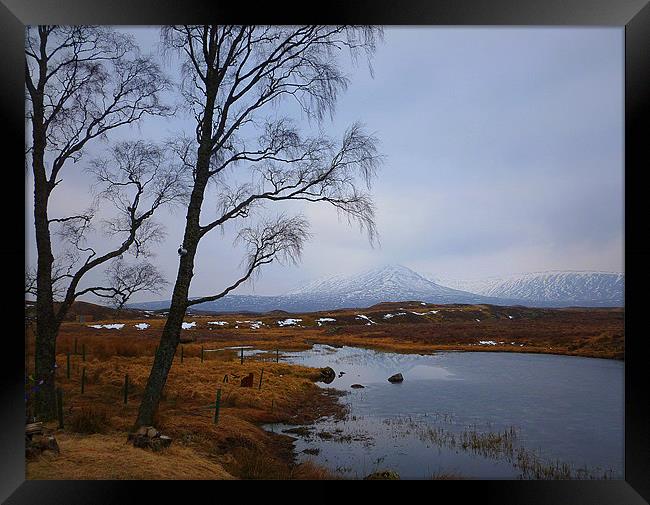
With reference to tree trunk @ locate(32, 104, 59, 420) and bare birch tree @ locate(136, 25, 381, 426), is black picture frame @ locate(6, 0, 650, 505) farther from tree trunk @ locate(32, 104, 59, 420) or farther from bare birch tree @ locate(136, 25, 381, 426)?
bare birch tree @ locate(136, 25, 381, 426)

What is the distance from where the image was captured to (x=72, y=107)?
11.2 ft

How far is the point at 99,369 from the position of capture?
3375mm

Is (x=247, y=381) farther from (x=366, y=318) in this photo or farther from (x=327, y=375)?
(x=366, y=318)

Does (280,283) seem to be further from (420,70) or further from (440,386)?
(420,70)

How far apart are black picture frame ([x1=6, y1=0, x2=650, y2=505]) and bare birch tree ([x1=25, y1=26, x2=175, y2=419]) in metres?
0.13

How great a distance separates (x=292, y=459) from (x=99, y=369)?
1.75 meters

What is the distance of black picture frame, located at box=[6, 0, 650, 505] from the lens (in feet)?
10.1

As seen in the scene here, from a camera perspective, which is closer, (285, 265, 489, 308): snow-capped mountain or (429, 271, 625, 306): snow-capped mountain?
(429, 271, 625, 306): snow-capped mountain

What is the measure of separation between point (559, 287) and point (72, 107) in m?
4.30

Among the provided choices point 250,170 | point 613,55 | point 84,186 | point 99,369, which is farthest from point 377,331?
point 613,55

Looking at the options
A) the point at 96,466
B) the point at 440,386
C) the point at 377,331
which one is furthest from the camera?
the point at 377,331

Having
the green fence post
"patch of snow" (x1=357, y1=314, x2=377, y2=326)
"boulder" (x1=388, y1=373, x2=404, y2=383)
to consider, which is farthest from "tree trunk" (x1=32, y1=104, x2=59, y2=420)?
"boulder" (x1=388, y1=373, x2=404, y2=383)
